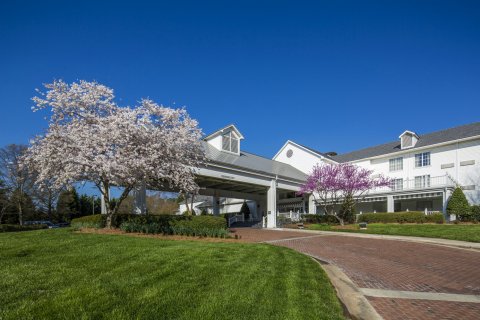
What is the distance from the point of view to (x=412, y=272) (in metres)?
9.07

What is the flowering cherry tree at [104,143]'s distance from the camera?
13602 mm

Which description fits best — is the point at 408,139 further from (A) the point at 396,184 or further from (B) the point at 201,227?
(B) the point at 201,227

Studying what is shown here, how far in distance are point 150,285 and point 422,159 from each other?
32151mm

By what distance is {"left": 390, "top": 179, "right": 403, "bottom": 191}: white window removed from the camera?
105 feet

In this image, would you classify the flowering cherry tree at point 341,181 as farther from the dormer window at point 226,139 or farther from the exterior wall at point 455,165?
the dormer window at point 226,139

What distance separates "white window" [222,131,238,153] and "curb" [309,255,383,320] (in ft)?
69.2

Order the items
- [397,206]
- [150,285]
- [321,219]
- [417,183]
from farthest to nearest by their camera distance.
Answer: [397,206], [417,183], [321,219], [150,285]

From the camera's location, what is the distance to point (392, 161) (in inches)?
1318

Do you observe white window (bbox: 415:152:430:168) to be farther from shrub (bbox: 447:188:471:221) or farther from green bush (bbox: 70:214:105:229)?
green bush (bbox: 70:214:105:229)

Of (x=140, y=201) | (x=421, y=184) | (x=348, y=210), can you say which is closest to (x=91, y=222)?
(x=140, y=201)

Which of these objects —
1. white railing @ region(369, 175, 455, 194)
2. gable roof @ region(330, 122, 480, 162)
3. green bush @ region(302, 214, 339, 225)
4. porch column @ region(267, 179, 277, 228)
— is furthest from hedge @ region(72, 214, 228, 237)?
gable roof @ region(330, 122, 480, 162)

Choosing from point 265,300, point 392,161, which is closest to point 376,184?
point 392,161

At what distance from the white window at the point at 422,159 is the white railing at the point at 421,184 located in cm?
133

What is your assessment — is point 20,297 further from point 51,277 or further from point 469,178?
point 469,178
